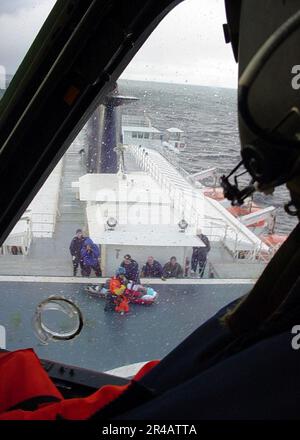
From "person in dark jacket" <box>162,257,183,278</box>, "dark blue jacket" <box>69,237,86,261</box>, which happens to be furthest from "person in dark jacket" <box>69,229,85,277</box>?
"person in dark jacket" <box>162,257,183,278</box>

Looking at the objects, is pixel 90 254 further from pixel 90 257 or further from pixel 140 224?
pixel 140 224

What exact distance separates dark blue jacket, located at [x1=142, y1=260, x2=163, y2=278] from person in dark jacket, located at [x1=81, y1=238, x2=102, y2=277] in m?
0.16

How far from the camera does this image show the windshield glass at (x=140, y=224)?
1410 mm

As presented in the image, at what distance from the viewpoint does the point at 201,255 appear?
1.66 metres

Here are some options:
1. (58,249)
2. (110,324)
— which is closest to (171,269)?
(110,324)

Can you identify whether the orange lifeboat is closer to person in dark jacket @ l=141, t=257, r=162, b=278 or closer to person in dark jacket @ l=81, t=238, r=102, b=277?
person in dark jacket @ l=141, t=257, r=162, b=278

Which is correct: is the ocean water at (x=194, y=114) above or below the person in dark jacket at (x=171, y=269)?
above

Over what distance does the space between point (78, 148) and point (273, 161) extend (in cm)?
96

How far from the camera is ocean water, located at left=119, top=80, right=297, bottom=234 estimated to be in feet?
4.72

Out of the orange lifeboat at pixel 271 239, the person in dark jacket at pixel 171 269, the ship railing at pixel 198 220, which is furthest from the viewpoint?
the person in dark jacket at pixel 171 269

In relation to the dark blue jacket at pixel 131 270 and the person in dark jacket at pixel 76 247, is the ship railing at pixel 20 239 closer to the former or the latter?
the person in dark jacket at pixel 76 247

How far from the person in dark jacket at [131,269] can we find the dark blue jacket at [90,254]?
0.33ft

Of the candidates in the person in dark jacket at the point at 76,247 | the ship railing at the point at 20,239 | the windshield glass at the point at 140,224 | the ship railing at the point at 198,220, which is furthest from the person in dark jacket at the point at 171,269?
the ship railing at the point at 20,239

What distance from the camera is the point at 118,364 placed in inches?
68.9
